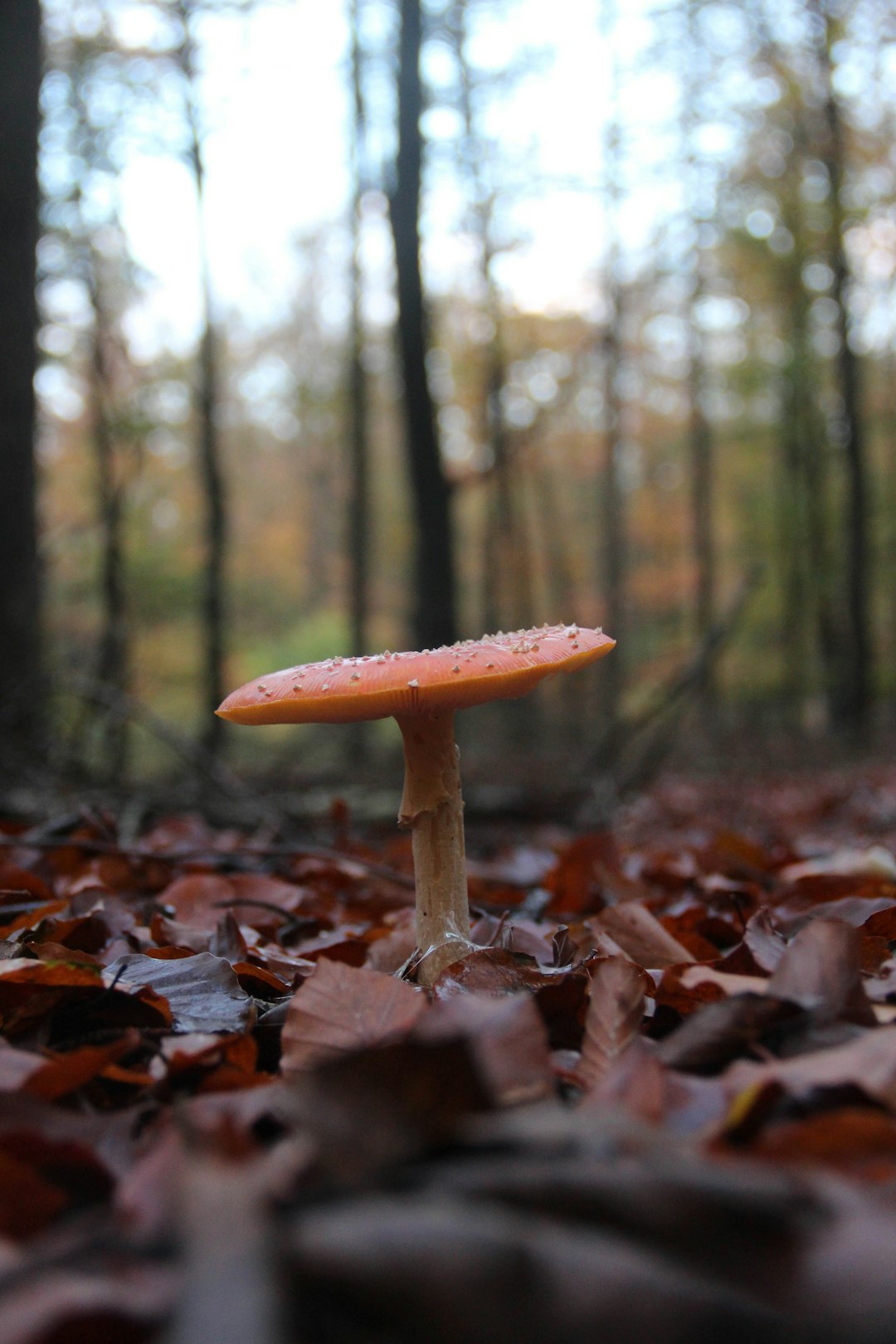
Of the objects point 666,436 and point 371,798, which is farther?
point 666,436

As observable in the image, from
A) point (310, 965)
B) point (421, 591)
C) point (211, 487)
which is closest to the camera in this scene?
point (310, 965)

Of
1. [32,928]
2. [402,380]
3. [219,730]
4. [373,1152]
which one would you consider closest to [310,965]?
[32,928]

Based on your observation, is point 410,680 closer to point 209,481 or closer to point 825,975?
point 825,975

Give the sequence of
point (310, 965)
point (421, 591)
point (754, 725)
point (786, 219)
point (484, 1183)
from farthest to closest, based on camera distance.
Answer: point (754, 725) → point (786, 219) → point (421, 591) → point (310, 965) → point (484, 1183)

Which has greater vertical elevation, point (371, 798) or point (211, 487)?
point (211, 487)

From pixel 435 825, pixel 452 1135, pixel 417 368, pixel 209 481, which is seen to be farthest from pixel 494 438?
pixel 452 1135

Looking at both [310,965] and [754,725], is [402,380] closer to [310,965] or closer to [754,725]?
[310,965]
